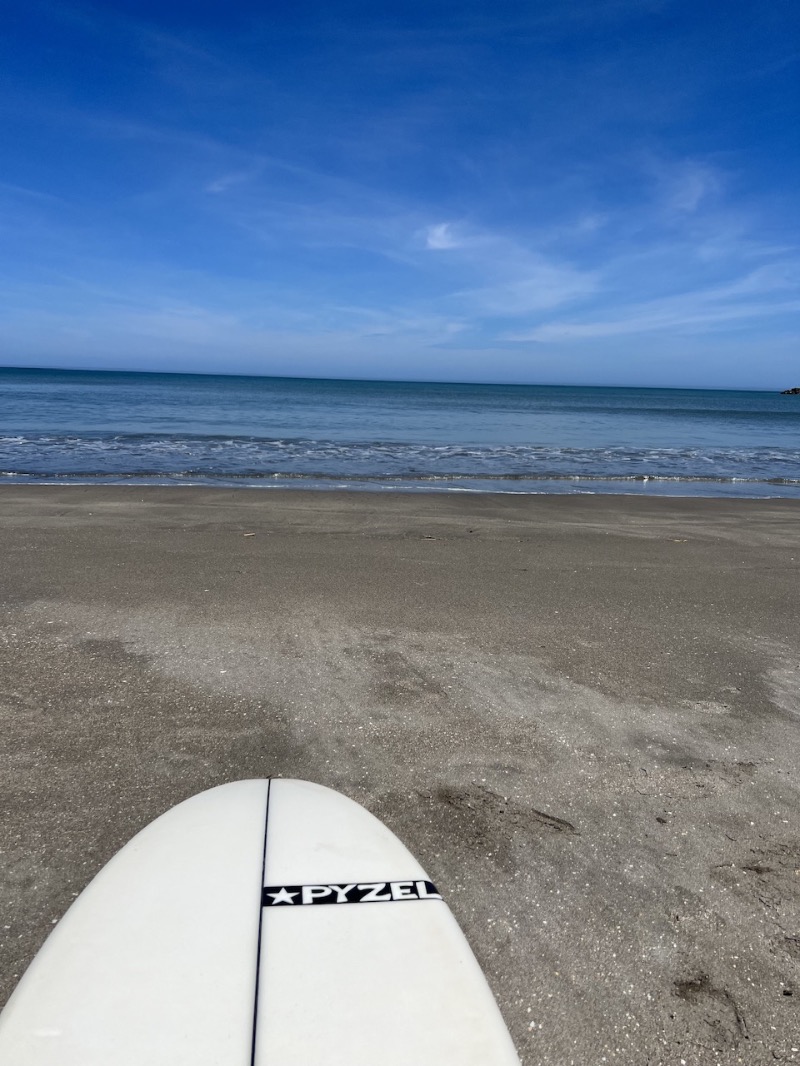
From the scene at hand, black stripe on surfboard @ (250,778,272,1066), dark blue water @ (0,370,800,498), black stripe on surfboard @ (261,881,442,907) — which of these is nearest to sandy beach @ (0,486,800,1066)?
black stripe on surfboard @ (261,881,442,907)

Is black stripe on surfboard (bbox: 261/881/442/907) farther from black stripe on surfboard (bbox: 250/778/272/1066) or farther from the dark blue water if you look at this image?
the dark blue water

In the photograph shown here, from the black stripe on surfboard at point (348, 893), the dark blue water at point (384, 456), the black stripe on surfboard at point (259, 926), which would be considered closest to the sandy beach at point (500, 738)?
the black stripe on surfboard at point (348, 893)

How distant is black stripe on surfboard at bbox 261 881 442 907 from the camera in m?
2.00

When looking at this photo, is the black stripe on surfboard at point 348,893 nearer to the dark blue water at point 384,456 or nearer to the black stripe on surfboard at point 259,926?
the black stripe on surfboard at point 259,926

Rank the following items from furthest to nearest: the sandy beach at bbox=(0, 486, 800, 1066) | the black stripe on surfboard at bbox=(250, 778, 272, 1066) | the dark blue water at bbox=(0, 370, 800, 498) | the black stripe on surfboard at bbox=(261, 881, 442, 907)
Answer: the dark blue water at bbox=(0, 370, 800, 498) < the sandy beach at bbox=(0, 486, 800, 1066) < the black stripe on surfboard at bbox=(261, 881, 442, 907) < the black stripe on surfboard at bbox=(250, 778, 272, 1066)

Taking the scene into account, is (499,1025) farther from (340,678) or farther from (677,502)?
(677,502)

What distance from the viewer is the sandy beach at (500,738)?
2.11 metres

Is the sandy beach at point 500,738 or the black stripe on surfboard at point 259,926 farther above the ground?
the black stripe on surfboard at point 259,926

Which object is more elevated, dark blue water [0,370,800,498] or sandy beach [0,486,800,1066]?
dark blue water [0,370,800,498]

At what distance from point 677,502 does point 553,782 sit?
9.71m

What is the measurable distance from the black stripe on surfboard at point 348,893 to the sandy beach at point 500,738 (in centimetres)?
30

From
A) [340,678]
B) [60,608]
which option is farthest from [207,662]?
[60,608]

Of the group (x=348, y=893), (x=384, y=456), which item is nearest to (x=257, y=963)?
(x=348, y=893)

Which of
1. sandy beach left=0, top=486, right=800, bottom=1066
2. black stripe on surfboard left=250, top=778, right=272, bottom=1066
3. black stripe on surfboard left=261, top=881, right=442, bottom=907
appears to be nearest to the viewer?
black stripe on surfboard left=250, top=778, right=272, bottom=1066
